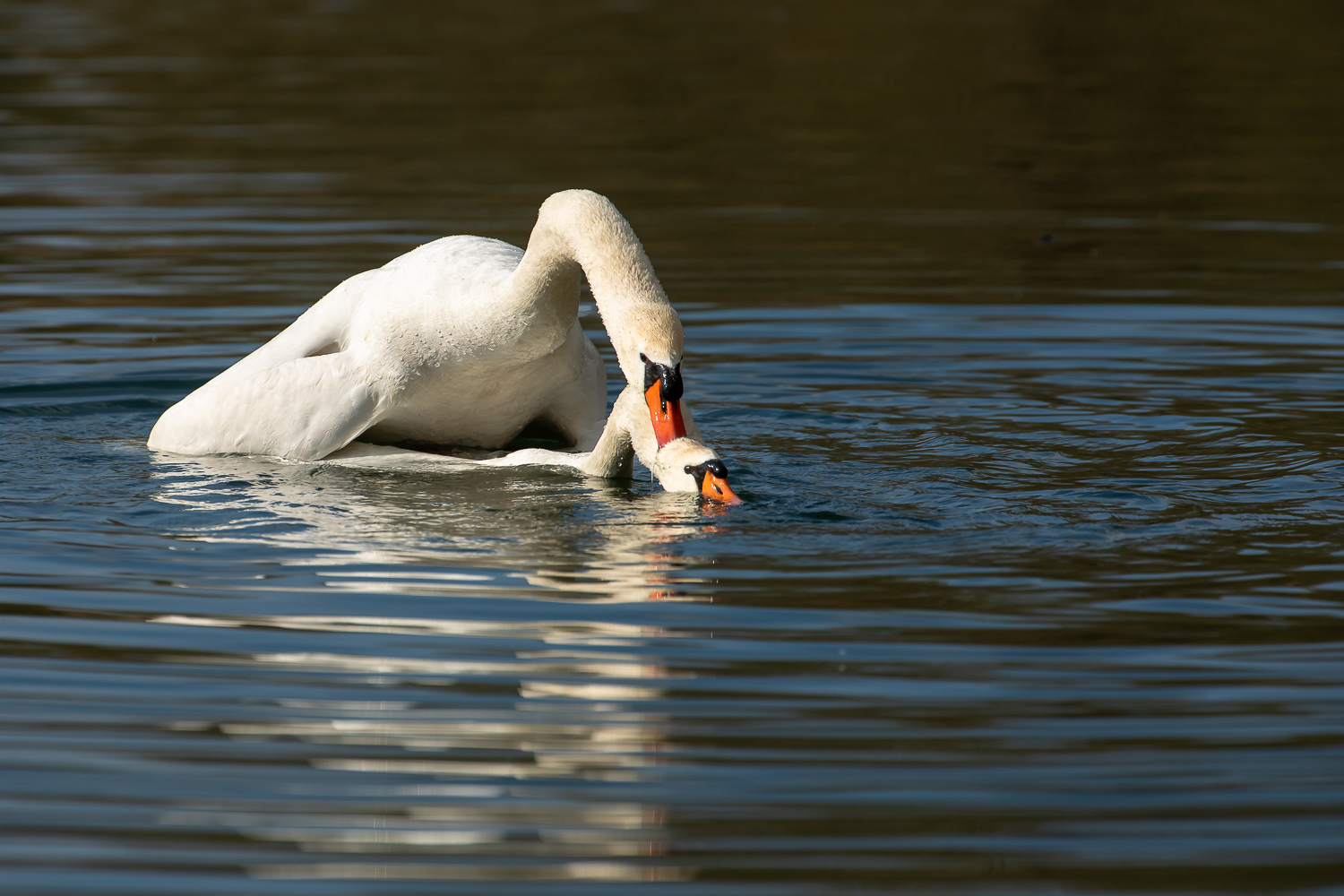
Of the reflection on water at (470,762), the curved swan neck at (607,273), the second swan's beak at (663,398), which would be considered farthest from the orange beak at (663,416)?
the reflection on water at (470,762)

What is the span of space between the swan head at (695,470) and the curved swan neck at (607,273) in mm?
299

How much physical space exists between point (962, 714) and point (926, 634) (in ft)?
2.06

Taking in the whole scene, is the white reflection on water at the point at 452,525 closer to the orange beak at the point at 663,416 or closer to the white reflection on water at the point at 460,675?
the white reflection on water at the point at 460,675

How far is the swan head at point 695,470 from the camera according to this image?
22.1 ft

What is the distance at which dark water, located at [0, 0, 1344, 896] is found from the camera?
4340mm

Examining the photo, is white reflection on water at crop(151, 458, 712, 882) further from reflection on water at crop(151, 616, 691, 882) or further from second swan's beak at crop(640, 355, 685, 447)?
second swan's beak at crop(640, 355, 685, 447)

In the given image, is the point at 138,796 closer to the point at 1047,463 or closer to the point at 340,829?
the point at 340,829

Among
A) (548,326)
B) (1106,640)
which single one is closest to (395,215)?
(548,326)

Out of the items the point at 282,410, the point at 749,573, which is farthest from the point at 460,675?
the point at 282,410

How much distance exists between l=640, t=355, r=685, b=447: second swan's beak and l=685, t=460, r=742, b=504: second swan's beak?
0.50ft

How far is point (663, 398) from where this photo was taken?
668 centimetres

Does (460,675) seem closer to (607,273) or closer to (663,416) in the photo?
(663,416)

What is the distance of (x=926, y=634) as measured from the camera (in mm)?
→ 5605

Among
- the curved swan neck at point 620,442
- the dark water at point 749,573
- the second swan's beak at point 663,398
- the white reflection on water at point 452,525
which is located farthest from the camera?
the curved swan neck at point 620,442
